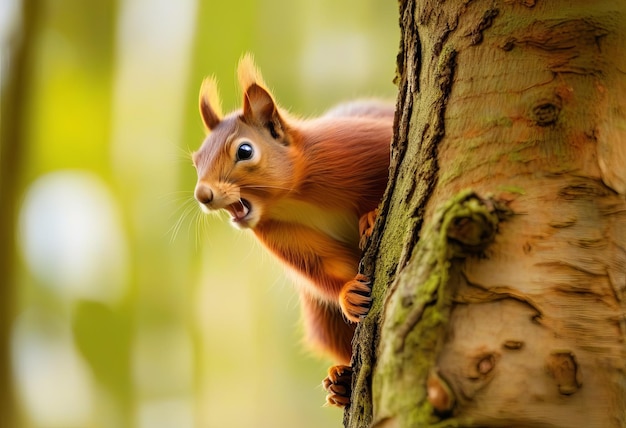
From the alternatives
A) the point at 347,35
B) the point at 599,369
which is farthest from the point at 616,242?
the point at 347,35

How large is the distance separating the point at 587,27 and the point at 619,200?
0.24m

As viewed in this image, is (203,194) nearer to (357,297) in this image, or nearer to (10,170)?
(357,297)

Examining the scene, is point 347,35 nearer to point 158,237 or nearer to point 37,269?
point 158,237

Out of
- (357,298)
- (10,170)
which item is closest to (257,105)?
(357,298)

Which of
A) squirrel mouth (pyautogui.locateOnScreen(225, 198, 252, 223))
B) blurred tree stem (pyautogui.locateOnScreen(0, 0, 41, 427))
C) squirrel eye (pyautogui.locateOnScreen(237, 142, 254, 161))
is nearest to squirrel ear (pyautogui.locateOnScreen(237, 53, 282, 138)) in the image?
squirrel eye (pyautogui.locateOnScreen(237, 142, 254, 161))

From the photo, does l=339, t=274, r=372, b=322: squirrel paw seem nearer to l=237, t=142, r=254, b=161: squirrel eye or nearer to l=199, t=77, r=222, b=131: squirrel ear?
l=237, t=142, r=254, b=161: squirrel eye

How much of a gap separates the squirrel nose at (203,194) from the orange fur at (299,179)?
4.2 inches

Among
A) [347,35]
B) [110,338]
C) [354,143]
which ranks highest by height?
[347,35]

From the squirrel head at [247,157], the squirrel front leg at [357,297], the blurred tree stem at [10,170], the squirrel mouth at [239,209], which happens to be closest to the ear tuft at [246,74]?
the squirrel head at [247,157]

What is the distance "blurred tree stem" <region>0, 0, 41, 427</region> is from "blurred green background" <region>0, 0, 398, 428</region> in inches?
0.5

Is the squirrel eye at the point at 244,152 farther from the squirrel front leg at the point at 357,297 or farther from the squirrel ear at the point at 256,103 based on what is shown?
the squirrel front leg at the point at 357,297

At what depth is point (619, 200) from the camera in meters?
0.93

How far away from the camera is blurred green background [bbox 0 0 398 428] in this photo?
2.62 meters

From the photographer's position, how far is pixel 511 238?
2.99 feet
